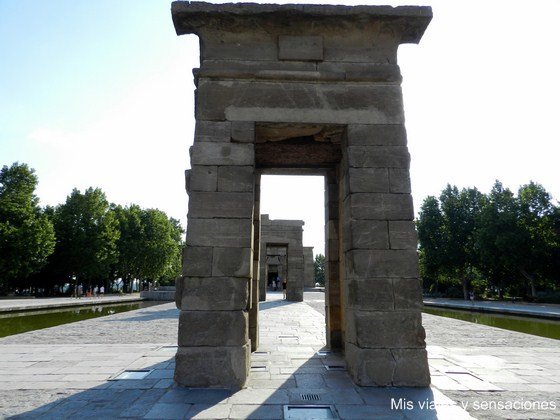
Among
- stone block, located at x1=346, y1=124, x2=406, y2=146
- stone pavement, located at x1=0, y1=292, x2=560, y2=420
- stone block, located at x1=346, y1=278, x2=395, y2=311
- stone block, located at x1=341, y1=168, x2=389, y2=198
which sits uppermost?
stone block, located at x1=346, y1=124, x2=406, y2=146

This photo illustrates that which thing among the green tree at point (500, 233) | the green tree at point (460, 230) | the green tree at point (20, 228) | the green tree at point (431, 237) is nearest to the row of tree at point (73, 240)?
the green tree at point (20, 228)

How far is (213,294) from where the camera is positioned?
18.2 ft

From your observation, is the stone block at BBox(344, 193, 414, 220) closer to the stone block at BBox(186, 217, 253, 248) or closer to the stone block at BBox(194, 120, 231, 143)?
the stone block at BBox(186, 217, 253, 248)

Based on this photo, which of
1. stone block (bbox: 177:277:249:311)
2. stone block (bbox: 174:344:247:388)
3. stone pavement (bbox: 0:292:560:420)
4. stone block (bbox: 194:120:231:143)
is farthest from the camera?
stone block (bbox: 194:120:231:143)

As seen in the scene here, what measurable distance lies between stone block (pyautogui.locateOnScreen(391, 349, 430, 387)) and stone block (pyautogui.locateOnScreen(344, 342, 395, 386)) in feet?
0.29

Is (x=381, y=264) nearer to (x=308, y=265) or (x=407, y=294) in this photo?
(x=407, y=294)

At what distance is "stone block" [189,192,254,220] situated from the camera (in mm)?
5836

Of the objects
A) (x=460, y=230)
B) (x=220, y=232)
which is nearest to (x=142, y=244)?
(x=460, y=230)

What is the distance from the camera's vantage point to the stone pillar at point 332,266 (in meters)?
8.02

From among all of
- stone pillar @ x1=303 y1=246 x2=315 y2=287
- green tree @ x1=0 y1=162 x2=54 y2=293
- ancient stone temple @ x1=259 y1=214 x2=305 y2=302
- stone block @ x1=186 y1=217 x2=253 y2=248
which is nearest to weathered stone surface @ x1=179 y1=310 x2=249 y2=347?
stone block @ x1=186 y1=217 x2=253 y2=248

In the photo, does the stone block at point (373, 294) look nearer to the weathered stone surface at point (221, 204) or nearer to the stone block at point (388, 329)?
the stone block at point (388, 329)

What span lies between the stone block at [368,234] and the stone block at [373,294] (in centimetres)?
56

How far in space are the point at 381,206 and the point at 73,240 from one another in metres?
40.4

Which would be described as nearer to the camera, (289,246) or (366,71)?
(366,71)
